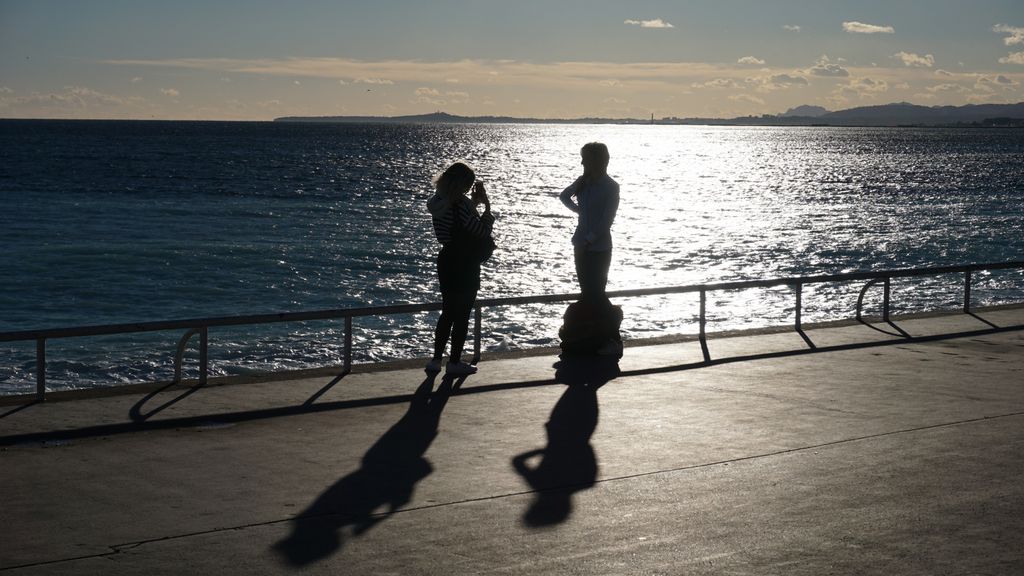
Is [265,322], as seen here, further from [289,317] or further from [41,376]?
[41,376]

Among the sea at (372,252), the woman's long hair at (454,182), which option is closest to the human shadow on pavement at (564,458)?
the woman's long hair at (454,182)

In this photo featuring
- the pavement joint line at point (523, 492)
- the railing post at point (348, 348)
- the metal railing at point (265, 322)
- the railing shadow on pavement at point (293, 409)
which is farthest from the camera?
the railing post at point (348, 348)

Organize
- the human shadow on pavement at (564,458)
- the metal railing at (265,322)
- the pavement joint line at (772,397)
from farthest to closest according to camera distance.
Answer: the metal railing at (265,322)
the pavement joint line at (772,397)
the human shadow on pavement at (564,458)

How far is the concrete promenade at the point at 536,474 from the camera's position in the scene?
5.24 metres

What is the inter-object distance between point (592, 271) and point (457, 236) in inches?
60.3

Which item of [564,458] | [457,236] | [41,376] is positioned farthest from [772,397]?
[41,376]

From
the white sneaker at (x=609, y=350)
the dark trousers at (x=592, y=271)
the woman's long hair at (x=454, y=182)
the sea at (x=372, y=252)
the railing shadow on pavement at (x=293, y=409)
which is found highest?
the woman's long hair at (x=454, y=182)

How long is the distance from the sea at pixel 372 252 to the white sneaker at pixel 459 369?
10.6m

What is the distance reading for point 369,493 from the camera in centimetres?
620

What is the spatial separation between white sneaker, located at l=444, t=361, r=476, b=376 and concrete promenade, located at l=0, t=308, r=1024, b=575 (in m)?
0.19

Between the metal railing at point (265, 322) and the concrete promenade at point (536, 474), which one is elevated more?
the metal railing at point (265, 322)

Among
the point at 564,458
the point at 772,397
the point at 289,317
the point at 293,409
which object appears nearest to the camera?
the point at 564,458

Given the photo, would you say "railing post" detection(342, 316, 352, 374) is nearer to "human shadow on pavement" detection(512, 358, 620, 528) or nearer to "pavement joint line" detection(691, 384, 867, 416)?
"human shadow on pavement" detection(512, 358, 620, 528)

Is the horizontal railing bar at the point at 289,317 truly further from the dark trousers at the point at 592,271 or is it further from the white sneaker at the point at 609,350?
the white sneaker at the point at 609,350
